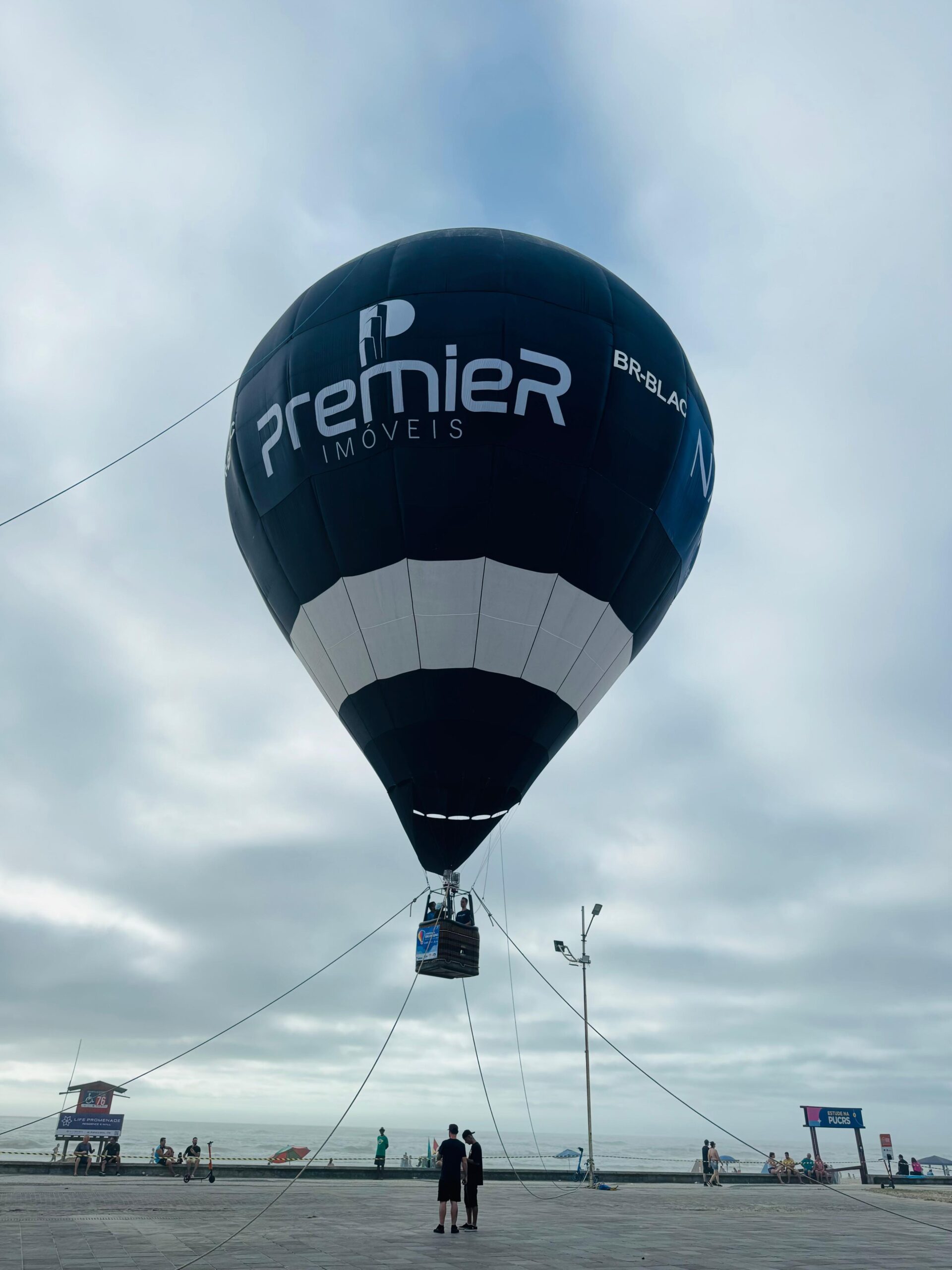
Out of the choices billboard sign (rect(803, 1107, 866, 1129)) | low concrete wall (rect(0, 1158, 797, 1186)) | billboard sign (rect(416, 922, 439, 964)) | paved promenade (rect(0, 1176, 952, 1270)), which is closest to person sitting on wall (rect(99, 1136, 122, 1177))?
low concrete wall (rect(0, 1158, 797, 1186))

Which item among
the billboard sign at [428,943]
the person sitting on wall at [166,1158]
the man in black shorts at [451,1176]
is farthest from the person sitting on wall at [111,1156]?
the man in black shorts at [451,1176]

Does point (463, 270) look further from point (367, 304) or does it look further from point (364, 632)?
point (364, 632)

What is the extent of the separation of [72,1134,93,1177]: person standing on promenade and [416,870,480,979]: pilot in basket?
13551mm

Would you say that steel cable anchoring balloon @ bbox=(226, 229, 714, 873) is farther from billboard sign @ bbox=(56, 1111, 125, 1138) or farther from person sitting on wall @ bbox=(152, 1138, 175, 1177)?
billboard sign @ bbox=(56, 1111, 125, 1138)

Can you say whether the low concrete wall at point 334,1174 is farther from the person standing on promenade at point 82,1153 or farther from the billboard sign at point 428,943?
the billboard sign at point 428,943

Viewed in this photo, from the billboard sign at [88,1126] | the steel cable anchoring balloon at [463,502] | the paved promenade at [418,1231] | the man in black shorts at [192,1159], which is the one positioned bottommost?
the paved promenade at [418,1231]

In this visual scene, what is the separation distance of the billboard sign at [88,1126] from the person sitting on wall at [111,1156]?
55 cm

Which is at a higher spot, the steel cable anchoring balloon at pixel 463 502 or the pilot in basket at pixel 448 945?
the steel cable anchoring balloon at pixel 463 502

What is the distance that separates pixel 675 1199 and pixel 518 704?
42.7 feet

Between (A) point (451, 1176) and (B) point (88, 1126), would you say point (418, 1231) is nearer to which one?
(A) point (451, 1176)

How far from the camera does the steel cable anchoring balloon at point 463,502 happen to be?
16.7 meters

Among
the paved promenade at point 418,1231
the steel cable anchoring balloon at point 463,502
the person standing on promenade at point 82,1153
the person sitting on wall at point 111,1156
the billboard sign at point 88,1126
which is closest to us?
the paved promenade at point 418,1231

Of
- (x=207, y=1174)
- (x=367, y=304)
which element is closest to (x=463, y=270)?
(x=367, y=304)

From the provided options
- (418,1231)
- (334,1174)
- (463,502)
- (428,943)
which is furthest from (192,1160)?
(463,502)
